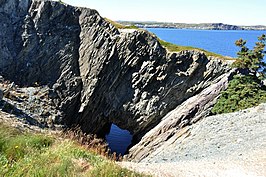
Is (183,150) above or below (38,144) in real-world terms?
below

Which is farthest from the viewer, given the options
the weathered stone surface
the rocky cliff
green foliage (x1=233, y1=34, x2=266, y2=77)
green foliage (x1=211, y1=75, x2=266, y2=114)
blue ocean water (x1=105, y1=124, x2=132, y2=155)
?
blue ocean water (x1=105, y1=124, x2=132, y2=155)

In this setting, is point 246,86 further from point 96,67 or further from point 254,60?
point 96,67

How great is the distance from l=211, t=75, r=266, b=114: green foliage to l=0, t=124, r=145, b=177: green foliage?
1776 centimetres

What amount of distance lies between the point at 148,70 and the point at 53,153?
22.0 meters

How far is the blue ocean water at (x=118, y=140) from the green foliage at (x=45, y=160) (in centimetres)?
2118

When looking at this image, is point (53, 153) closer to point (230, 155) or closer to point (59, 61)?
point (230, 155)

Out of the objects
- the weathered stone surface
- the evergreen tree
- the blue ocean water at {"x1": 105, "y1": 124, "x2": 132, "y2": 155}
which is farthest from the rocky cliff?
the evergreen tree

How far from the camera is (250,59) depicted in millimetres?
27453

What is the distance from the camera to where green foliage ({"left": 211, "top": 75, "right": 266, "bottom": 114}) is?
24942mm

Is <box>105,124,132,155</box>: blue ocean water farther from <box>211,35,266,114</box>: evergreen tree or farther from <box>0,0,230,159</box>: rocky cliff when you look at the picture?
<box>211,35,266,114</box>: evergreen tree

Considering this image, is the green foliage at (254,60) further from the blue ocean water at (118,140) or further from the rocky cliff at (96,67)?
the blue ocean water at (118,140)

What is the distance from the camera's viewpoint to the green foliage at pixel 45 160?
7148 millimetres

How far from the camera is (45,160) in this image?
793 cm

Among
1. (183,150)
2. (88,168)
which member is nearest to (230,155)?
(183,150)
